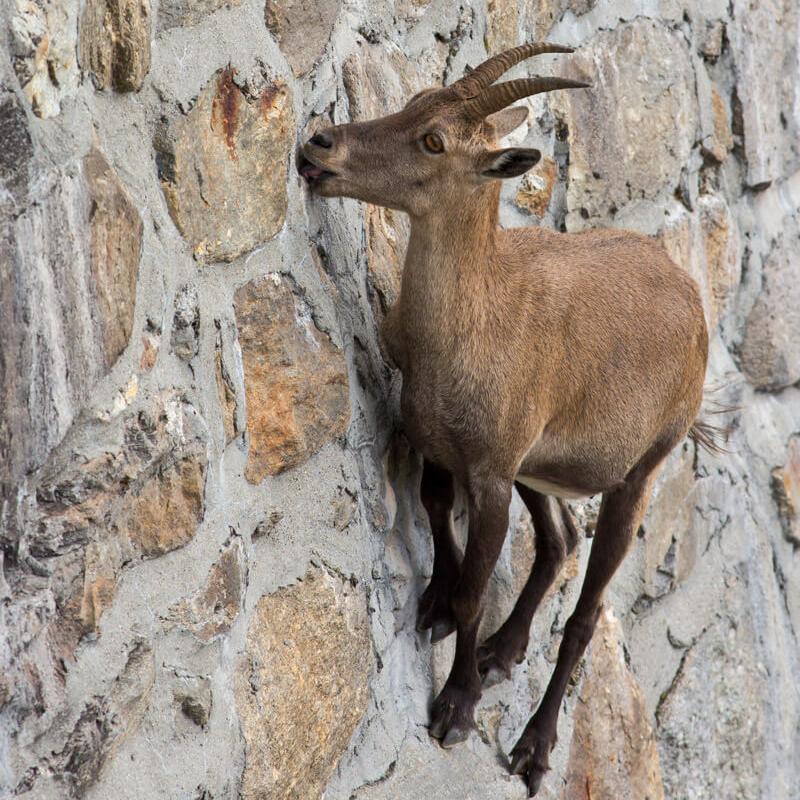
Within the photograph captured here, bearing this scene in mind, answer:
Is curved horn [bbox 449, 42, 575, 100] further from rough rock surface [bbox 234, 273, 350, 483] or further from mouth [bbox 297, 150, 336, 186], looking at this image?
rough rock surface [bbox 234, 273, 350, 483]

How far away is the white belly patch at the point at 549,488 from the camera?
3135 mm

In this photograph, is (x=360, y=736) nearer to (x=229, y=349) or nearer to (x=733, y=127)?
(x=229, y=349)

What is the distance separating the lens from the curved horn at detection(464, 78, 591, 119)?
7.79 feet

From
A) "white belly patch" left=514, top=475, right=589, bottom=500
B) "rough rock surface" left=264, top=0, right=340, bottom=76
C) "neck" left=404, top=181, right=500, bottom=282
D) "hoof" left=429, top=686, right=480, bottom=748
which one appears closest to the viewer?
"rough rock surface" left=264, top=0, right=340, bottom=76

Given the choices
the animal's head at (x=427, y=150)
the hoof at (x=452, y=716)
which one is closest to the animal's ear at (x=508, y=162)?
the animal's head at (x=427, y=150)

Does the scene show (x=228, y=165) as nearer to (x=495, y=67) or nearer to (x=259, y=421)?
(x=259, y=421)

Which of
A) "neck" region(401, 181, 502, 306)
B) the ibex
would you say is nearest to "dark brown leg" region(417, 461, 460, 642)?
the ibex

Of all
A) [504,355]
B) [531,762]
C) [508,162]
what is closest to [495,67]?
[508,162]

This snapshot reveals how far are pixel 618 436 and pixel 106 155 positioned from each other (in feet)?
5.48

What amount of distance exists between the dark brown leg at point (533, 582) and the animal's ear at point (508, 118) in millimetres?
984

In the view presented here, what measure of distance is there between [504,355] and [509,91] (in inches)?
23.6

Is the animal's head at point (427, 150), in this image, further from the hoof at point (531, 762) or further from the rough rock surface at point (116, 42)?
the hoof at point (531, 762)

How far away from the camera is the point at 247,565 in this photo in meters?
2.21

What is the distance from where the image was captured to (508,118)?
2963mm
